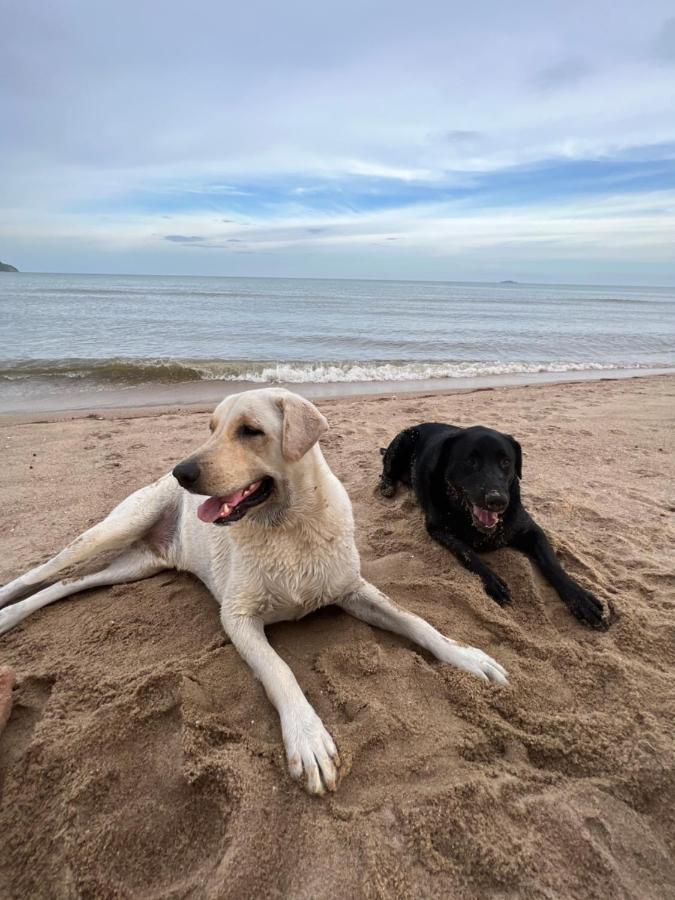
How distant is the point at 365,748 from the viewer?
196 centimetres

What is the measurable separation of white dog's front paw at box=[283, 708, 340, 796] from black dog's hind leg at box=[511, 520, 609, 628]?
1683 millimetres

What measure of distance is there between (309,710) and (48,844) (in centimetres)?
98

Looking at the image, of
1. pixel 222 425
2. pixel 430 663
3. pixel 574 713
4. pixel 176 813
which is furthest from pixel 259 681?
pixel 574 713

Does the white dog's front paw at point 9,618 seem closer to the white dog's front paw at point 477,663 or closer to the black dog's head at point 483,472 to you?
the white dog's front paw at point 477,663

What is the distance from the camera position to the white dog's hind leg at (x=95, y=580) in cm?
290

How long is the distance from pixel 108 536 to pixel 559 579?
2923 millimetres

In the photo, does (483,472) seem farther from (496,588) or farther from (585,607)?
(585,607)

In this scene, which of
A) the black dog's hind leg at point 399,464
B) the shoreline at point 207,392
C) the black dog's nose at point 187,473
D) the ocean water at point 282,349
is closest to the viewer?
the black dog's nose at point 187,473

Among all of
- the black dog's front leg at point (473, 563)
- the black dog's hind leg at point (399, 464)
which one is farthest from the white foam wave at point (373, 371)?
the black dog's front leg at point (473, 563)

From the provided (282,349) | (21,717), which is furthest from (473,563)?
(282,349)

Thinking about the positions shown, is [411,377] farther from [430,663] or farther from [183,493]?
[430,663]

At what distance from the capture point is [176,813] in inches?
67.3

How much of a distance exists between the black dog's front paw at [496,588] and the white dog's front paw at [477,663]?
0.65 metres

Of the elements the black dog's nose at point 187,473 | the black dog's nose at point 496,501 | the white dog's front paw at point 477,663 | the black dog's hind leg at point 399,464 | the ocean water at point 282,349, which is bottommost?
the ocean water at point 282,349
